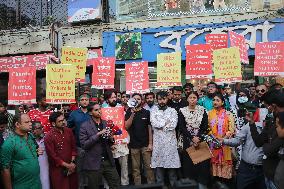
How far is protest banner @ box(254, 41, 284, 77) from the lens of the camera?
8953 mm

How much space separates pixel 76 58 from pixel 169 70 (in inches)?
91.4

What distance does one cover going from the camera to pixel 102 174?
6.10 meters

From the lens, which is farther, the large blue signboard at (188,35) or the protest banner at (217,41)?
the large blue signboard at (188,35)

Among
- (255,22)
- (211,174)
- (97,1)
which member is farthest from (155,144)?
(97,1)

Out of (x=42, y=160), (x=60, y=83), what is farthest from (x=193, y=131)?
(x=60, y=83)

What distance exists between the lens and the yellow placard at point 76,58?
30.1ft

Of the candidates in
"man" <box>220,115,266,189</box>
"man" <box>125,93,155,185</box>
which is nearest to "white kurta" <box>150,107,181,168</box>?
"man" <box>125,93,155,185</box>

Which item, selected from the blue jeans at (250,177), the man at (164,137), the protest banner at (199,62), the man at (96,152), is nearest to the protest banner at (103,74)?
the protest banner at (199,62)

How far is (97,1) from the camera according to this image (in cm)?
1476

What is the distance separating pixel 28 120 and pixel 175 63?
4.98m

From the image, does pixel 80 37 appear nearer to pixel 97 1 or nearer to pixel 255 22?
pixel 97 1

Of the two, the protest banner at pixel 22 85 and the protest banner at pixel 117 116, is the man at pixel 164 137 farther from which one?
the protest banner at pixel 22 85

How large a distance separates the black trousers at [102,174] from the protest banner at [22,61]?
9.76 m

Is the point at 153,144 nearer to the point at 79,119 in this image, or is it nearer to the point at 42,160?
the point at 79,119
